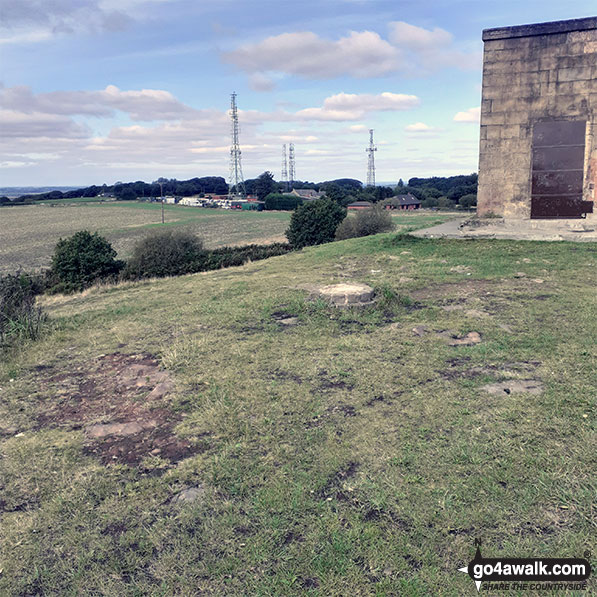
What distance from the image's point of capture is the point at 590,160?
11773 millimetres

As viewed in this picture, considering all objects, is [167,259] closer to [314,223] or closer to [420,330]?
[314,223]

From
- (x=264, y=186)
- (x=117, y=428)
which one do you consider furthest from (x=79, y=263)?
(x=264, y=186)

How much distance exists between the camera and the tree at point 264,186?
110938 mm

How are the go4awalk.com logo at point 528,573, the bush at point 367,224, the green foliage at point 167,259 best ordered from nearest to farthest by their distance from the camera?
the go4awalk.com logo at point 528,573 < the green foliage at point 167,259 < the bush at point 367,224

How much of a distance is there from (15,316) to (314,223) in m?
29.4

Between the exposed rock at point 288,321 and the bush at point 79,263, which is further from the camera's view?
the bush at point 79,263

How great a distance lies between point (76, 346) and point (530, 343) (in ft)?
19.0

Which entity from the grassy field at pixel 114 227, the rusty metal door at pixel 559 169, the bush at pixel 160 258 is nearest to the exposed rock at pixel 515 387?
the rusty metal door at pixel 559 169

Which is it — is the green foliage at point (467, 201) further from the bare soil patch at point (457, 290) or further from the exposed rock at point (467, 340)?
the exposed rock at point (467, 340)

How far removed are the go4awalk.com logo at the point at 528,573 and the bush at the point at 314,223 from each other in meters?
32.5

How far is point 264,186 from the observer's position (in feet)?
367

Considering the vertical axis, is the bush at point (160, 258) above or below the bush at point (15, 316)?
below

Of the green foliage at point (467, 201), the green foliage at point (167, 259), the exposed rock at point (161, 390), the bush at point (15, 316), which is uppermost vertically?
the green foliage at point (467, 201)

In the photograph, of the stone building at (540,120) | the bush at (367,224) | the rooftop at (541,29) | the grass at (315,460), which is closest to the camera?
the grass at (315,460)
